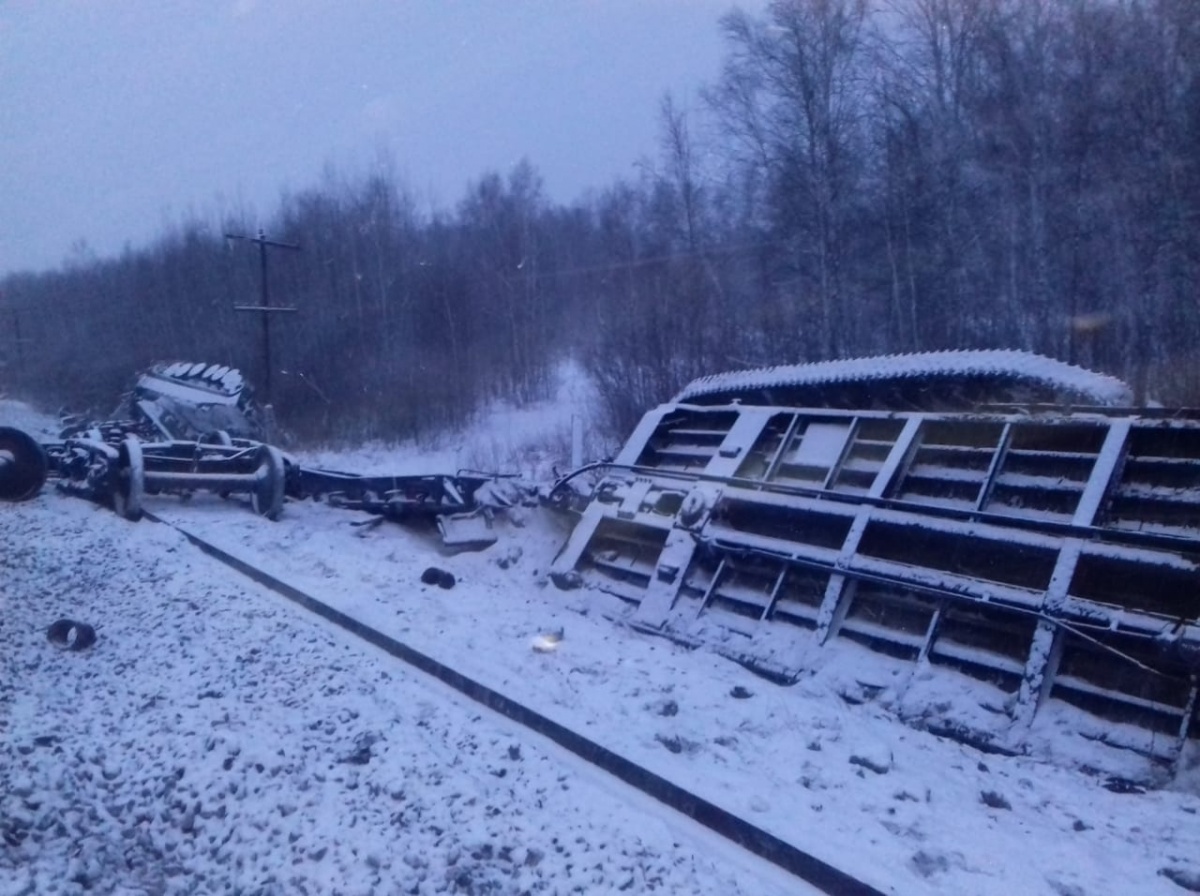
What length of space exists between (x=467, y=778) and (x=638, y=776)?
0.72m

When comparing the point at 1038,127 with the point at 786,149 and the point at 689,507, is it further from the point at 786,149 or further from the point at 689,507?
the point at 689,507

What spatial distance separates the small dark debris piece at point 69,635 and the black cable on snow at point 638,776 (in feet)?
4.49

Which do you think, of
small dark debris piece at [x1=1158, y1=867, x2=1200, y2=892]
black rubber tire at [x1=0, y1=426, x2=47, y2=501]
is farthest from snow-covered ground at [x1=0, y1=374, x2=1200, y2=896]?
black rubber tire at [x1=0, y1=426, x2=47, y2=501]

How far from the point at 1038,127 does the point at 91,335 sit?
18.7 metres

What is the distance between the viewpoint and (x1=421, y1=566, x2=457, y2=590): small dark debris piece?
7547mm

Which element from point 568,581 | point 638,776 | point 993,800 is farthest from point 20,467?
point 993,800

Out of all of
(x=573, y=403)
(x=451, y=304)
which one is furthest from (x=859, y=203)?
(x=451, y=304)

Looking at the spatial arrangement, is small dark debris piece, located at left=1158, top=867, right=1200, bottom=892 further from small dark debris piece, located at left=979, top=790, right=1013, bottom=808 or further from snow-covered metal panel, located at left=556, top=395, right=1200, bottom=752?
snow-covered metal panel, located at left=556, top=395, right=1200, bottom=752

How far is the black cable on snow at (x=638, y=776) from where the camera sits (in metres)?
3.23

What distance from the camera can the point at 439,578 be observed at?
7.56 meters

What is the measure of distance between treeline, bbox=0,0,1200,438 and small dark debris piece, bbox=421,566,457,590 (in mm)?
7912

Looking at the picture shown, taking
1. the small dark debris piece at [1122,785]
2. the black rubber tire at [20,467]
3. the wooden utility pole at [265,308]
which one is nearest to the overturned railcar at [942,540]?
the small dark debris piece at [1122,785]

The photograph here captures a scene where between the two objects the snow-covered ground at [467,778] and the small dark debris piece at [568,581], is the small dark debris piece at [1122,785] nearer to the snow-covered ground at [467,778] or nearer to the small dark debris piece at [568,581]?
the snow-covered ground at [467,778]

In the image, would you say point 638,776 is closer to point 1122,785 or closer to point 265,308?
point 1122,785
